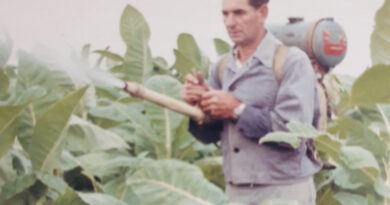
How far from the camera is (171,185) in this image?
1.97 m

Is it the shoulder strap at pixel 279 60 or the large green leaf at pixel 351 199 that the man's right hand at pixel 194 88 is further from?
the large green leaf at pixel 351 199

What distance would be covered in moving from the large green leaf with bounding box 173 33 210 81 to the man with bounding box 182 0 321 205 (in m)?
1.20

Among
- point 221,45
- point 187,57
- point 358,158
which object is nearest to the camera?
point 358,158

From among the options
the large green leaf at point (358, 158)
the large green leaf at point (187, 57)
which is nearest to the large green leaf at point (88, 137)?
the large green leaf at point (358, 158)

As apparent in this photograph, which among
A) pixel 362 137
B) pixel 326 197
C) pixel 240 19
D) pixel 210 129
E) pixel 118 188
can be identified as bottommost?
pixel 326 197

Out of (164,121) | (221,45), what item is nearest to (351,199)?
(164,121)

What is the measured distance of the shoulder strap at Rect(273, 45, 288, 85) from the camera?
2.54 metres

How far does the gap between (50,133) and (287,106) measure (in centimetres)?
71

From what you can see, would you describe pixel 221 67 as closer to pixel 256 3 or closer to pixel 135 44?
pixel 256 3

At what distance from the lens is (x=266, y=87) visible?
254cm

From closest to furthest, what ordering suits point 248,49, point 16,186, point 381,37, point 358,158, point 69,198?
point 358,158 < point 69,198 < point 16,186 < point 381,37 < point 248,49

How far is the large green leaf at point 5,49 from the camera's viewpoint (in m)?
2.31

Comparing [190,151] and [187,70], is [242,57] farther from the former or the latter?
[187,70]

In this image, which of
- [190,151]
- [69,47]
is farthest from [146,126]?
[69,47]
